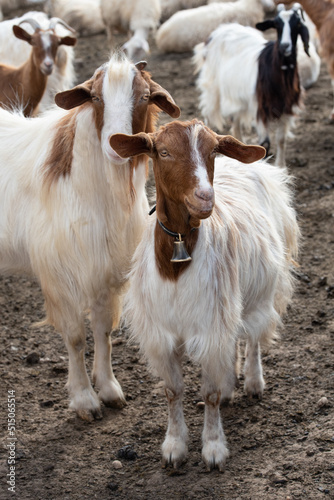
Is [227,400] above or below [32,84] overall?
below

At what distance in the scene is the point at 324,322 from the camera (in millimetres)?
4793

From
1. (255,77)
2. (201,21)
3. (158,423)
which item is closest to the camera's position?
(158,423)

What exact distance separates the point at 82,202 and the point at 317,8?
5.75 metres

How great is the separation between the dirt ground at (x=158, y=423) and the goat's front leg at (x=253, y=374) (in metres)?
0.07

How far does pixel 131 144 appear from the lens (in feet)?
10.1

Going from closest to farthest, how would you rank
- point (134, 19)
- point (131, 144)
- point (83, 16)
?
1. point (131, 144)
2. point (134, 19)
3. point (83, 16)

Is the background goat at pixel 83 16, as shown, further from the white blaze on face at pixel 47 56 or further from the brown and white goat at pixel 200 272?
the brown and white goat at pixel 200 272

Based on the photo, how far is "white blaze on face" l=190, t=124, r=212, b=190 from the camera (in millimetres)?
2922

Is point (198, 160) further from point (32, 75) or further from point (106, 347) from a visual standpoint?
point (32, 75)

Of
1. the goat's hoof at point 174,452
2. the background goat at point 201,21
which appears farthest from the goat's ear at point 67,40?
the background goat at point 201,21

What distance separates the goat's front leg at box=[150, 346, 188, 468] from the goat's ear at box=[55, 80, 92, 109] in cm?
141

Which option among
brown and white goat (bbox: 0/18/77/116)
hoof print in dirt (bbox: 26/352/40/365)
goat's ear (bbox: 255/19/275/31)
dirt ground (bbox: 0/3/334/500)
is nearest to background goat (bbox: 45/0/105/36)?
goat's ear (bbox: 255/19/275/31)

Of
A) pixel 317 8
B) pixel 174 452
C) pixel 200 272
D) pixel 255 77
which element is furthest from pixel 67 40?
pixel 174 452

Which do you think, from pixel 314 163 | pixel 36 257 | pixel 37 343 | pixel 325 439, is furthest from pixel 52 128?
pixel 314 163
